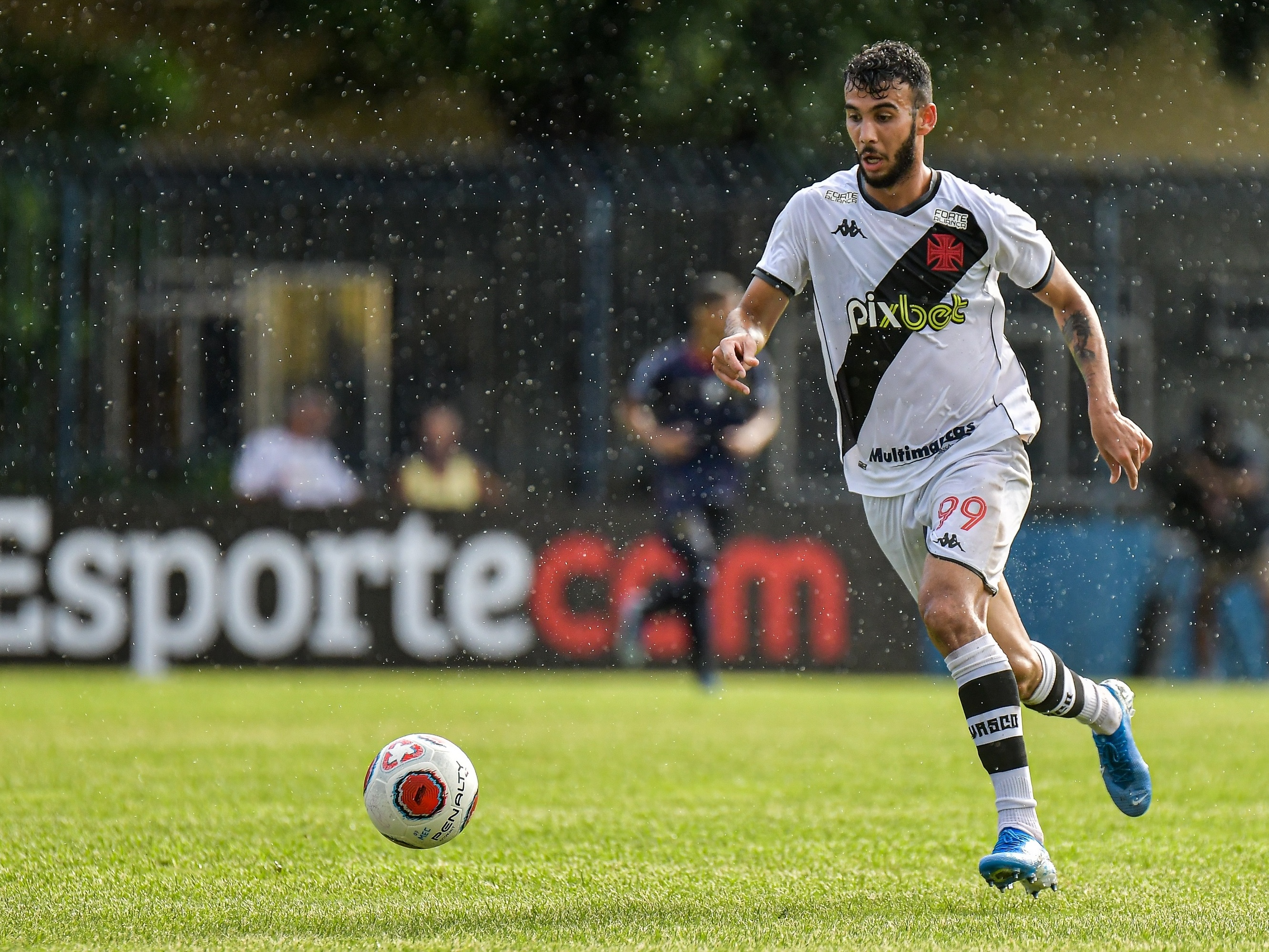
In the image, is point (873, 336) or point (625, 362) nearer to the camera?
point (873, 336)

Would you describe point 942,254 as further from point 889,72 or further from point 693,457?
point 693,457

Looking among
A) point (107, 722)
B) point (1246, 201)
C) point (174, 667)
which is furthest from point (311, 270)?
point (1246, 201)

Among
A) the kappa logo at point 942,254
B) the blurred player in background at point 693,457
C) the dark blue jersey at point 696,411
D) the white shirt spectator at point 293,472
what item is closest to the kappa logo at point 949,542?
the kappa logo at point 942,254

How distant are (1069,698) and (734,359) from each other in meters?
1.49

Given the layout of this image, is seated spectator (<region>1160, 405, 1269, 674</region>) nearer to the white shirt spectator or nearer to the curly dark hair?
the white shirt spectator

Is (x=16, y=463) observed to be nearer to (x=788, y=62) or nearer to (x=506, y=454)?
(x=506, y=454)

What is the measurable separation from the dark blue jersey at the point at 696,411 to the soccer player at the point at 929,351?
6029mm

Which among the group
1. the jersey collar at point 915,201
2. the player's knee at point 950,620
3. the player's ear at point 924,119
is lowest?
the player's knee at point 950,620

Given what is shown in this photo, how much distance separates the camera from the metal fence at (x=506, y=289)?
1350 cm

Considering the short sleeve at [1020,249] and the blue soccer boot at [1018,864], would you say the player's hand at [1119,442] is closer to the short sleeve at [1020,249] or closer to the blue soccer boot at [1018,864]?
the short sleeve at [1020,249]

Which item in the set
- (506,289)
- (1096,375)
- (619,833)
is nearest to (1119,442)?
(1096,375)

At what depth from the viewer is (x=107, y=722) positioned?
10102mm

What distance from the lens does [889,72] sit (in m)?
5.20

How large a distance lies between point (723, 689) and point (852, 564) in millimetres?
1484
